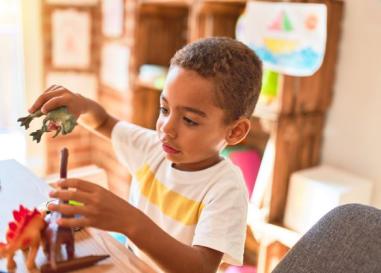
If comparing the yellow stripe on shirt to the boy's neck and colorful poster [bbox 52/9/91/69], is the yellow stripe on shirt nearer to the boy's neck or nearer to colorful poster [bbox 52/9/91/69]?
the boy's neck

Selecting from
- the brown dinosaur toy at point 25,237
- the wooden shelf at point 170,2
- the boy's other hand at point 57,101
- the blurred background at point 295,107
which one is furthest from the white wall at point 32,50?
the brown dinosaur toy at point 25,237

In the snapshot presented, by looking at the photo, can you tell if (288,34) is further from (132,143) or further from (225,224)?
(225,224)

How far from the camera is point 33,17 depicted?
7.84 ft

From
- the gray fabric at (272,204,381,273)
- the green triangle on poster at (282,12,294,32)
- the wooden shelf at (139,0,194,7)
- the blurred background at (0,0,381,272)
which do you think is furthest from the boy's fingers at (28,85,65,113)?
the wooden shelf at (139,0,194,7)

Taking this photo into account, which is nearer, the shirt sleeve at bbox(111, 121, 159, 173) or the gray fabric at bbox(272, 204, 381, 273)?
the gray fabric at bbox(272, 204, 381, 273)

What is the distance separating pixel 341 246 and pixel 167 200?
1.30ft

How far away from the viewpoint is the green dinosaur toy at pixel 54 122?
2.21ft

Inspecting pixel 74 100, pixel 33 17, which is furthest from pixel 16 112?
pixel 74 100

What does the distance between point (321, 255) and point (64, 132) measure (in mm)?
417

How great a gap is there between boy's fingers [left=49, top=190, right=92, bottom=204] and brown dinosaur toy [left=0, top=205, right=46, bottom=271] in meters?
0.07

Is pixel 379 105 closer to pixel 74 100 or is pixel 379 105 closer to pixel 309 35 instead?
pixel 309 35

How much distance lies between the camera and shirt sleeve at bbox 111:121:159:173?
1021mm

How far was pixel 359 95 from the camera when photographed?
1.56m

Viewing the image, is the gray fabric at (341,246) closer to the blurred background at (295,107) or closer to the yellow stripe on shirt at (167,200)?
the yellow stripe on shirt at (167,200)
